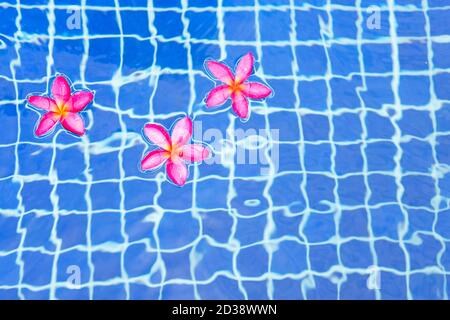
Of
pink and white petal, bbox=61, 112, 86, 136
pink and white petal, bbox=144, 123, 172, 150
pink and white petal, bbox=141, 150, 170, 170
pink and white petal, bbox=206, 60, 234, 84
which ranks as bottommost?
pink and white petal, bbox=141, 150, 170, 170

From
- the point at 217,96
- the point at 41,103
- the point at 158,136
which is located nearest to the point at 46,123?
the point at 41,103

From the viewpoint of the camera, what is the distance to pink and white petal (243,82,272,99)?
1.10 meters

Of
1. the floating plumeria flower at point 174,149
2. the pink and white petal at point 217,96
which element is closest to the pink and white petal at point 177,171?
the floating plumeria flower at point 174,149

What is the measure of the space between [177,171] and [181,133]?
72 millimetres

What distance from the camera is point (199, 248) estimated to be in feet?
3.39

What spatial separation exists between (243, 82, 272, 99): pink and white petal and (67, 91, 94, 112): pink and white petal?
0.29 meters

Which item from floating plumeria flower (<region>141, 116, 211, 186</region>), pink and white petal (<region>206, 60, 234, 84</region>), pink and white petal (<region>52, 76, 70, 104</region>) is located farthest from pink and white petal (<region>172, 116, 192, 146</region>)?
pink and white petal (<region>52, 76, 70, 104</region>)

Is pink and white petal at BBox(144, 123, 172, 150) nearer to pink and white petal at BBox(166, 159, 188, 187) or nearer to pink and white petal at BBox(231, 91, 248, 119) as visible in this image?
pink and white petal at BBox(166, 159, 188, 187)

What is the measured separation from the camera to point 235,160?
1077 millimetres

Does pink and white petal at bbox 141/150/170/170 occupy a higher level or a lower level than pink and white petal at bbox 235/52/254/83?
lower

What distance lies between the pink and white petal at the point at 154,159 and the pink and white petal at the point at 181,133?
27mm

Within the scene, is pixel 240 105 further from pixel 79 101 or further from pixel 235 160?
pixel 79 101

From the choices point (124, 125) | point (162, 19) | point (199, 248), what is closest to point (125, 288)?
point (199, 248)

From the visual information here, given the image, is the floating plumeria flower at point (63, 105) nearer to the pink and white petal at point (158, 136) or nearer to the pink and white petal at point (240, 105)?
the pink and white petal at point (158, 136)
